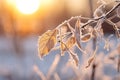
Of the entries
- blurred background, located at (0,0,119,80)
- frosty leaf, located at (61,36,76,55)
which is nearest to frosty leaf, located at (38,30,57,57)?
frosty leaf, located at (61,36,76,55)

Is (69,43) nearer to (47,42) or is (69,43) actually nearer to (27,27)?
(47,42)

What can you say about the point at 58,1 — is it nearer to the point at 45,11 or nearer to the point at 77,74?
the point at 45,11

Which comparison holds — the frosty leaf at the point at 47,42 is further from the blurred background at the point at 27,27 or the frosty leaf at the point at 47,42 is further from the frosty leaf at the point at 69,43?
the blurred background at the point at 27,27

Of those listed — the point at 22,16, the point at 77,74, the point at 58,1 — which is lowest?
the point at 77,74

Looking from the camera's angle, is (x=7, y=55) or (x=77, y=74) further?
(x=7, y=55)

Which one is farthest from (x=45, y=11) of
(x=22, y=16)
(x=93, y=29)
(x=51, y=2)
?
(x=93, y=29)

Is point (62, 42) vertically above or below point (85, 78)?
below
